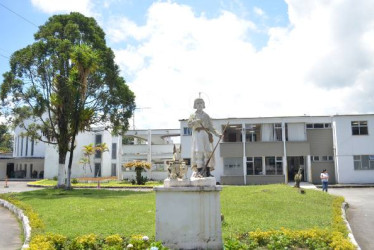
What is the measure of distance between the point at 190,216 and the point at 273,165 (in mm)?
25367

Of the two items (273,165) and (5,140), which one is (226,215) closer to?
(273,165)

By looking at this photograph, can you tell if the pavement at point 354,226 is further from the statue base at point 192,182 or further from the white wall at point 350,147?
the white wall at point 350,147

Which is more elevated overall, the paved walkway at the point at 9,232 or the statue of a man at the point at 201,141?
the statue of a man at the point at 201,141

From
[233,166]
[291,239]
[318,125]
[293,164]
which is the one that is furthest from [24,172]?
[291,239]

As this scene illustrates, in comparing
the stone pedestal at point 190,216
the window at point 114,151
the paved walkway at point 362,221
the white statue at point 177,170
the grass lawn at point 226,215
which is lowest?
the paved walkway at point 362,221

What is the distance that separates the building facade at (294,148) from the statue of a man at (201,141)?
73.3 feet

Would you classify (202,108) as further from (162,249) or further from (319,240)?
(319,240)

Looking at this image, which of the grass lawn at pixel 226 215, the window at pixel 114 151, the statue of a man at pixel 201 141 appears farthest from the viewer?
the window at pixel 114 151

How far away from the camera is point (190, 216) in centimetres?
749

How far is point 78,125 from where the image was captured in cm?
2364

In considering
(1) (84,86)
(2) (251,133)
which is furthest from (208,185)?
(2) (251,133)

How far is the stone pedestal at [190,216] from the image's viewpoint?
294 inches

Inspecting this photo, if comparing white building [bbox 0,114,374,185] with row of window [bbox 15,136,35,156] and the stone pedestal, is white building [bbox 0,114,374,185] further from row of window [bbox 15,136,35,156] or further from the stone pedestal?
row of window [bbox 15,136,35,156]

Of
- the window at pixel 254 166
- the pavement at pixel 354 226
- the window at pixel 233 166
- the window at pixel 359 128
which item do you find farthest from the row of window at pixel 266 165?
the pavement at pixel 354 226
